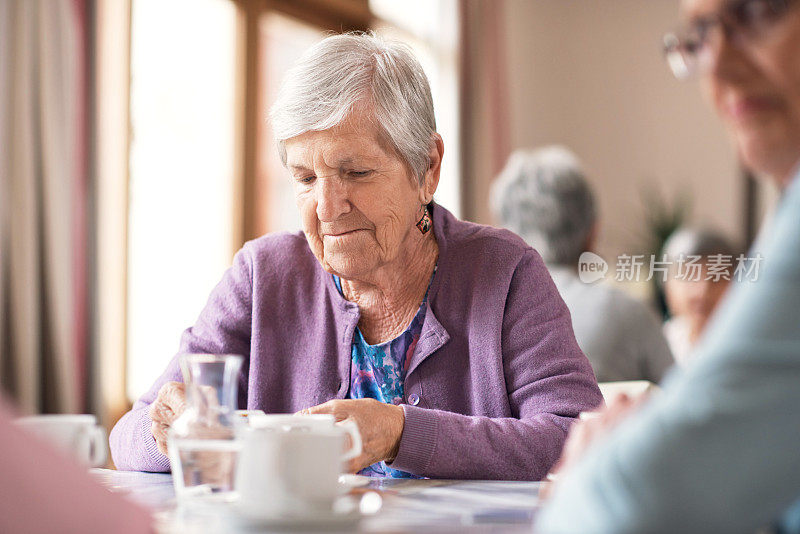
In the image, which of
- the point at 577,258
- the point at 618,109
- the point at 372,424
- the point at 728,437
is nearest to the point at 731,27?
the point at 728,437

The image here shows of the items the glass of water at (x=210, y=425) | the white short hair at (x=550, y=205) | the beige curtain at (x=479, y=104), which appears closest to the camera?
the glass of water at (x=210, y=425)

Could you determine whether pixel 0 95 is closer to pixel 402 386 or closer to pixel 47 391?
pixel 47 391

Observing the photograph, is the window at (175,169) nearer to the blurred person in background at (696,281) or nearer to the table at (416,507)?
the blurred person in background at (696,281)

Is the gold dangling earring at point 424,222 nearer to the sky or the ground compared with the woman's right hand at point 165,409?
nearer to the sky

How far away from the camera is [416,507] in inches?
36.7

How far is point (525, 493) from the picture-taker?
1.05 m

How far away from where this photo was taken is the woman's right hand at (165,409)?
4.20 feet

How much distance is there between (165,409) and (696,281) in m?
2.22

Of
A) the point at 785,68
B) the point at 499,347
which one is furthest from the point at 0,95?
the point at 785,68

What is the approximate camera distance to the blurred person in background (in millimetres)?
3037

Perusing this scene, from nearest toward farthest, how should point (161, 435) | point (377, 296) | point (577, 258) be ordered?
point (161, 435) < point (377, 296) < point (577, 258)

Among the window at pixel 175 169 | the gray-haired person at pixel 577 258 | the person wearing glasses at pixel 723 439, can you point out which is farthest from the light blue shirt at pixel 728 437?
the window at pixel 175 169

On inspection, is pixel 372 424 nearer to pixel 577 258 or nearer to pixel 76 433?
pixel 76 433

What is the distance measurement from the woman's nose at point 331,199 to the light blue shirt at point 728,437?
3.09 ft
